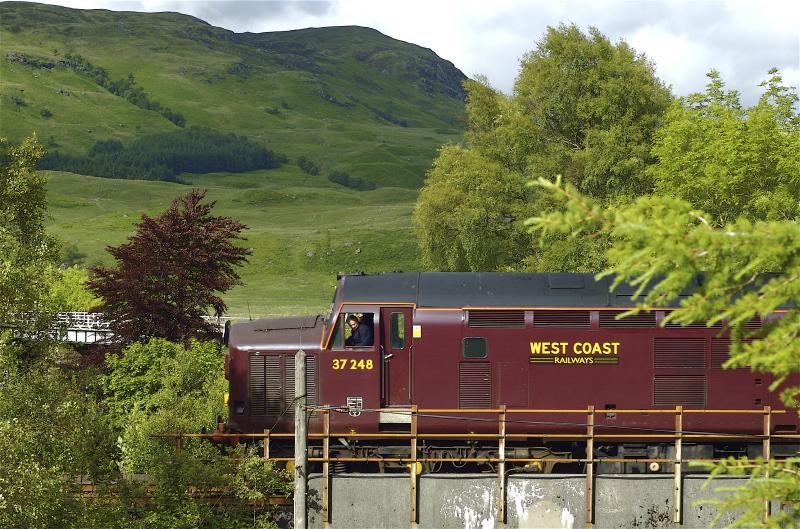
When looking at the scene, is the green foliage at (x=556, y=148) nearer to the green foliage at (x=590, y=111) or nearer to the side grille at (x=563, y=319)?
the green foliage at (x=590, y=111)

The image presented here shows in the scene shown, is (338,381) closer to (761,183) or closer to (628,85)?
(761,183)

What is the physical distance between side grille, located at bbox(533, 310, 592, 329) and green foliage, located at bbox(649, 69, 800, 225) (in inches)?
799

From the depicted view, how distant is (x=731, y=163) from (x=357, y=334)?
25.4 metres

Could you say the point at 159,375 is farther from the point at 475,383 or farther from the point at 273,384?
the point at 475,383

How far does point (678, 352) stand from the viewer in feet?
76.1

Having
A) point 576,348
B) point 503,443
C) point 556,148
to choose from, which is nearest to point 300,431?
point 503,443

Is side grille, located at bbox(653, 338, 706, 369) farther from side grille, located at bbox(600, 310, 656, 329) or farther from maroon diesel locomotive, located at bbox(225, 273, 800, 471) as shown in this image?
side grille, located at bbox(600, 310, 656, 329)

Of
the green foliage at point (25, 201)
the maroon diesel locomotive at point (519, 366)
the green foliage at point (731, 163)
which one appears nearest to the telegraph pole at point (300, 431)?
the maroon diesel locomotive at point (519, 366)

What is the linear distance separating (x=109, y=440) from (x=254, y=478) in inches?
178

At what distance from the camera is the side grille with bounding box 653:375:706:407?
23.2 meters

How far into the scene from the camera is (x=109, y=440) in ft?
76.1

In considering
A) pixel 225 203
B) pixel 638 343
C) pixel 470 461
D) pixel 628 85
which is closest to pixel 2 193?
pixel 470 461

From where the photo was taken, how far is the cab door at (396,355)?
23.0 m

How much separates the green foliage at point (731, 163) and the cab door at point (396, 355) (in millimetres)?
22855
